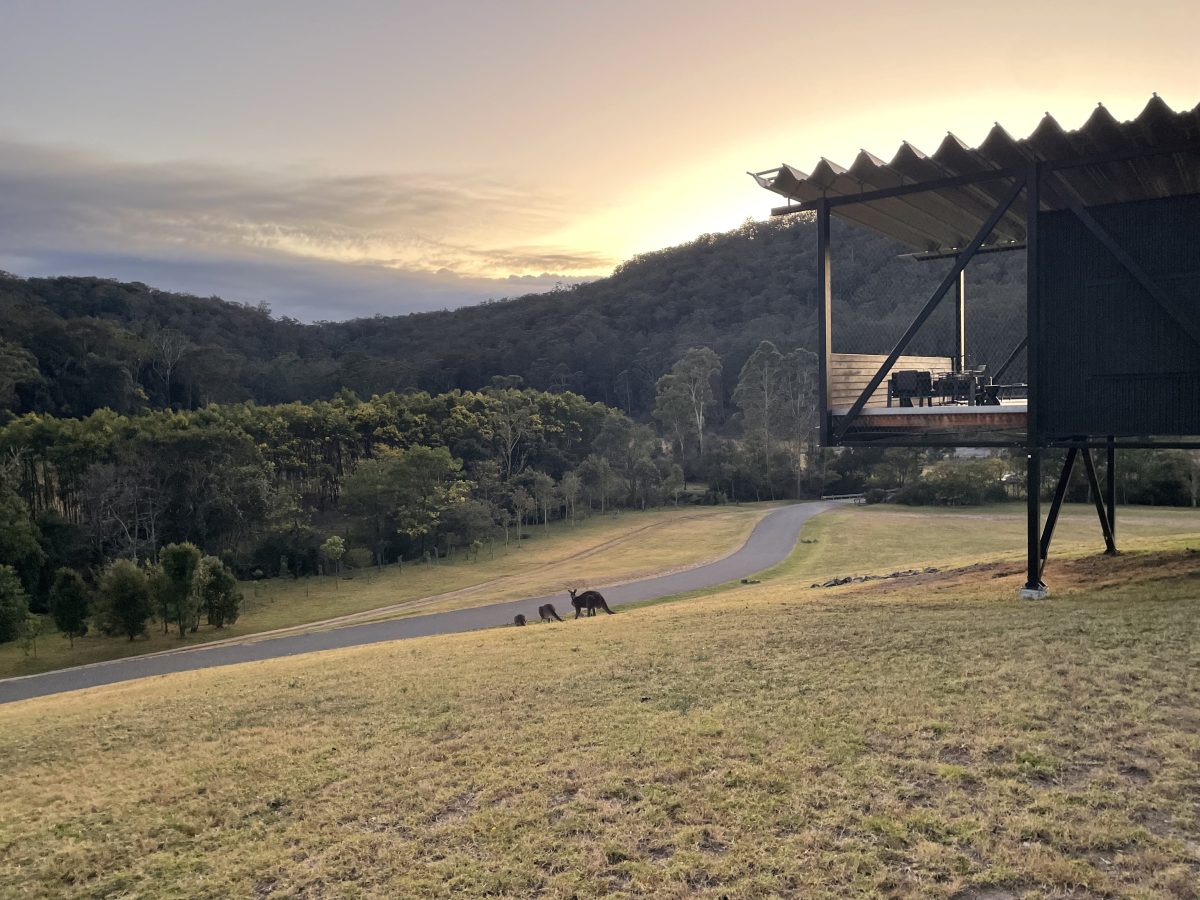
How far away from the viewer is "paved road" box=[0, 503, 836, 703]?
60.1ft

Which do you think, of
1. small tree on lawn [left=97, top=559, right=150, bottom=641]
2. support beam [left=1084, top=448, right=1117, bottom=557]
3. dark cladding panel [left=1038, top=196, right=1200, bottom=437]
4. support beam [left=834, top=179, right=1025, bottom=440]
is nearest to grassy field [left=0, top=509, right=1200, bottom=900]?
dark cladding panel [left=1038, top=196, right=1200, bottom=437]

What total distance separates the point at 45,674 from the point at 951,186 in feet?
73.4

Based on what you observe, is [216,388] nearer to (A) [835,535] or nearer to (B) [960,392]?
(A) [835,535]

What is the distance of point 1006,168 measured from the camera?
32.1ft

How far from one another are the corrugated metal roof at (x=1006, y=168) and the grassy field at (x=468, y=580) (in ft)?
54.7

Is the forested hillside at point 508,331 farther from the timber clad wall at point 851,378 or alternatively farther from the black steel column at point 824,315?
the black steel column at point 824,315

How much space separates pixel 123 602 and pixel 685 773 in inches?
911

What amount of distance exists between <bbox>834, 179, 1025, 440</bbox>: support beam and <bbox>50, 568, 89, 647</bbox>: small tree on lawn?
74.8 feet

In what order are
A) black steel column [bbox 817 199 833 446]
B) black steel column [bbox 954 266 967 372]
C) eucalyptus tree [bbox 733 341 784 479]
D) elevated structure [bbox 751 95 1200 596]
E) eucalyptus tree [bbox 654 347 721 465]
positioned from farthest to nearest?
eucalyptus tree [bbox 654 347 721 465] < eucalyptus tree [bbox 733 341 784 479] < black steel column [bbox 954 266 967 372] < black steel column [bbox 817 199 833 446] < elevated structure [bbox 751 95 1200 596]

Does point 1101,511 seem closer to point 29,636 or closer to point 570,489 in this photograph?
point 29,636

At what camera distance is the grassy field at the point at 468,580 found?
23156 mm

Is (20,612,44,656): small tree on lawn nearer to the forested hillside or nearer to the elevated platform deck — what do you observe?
the elevated platform deck

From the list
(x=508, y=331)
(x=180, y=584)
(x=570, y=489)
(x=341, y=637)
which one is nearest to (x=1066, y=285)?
(x=341, y=637)

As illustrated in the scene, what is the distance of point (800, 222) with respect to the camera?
99.1 meters
